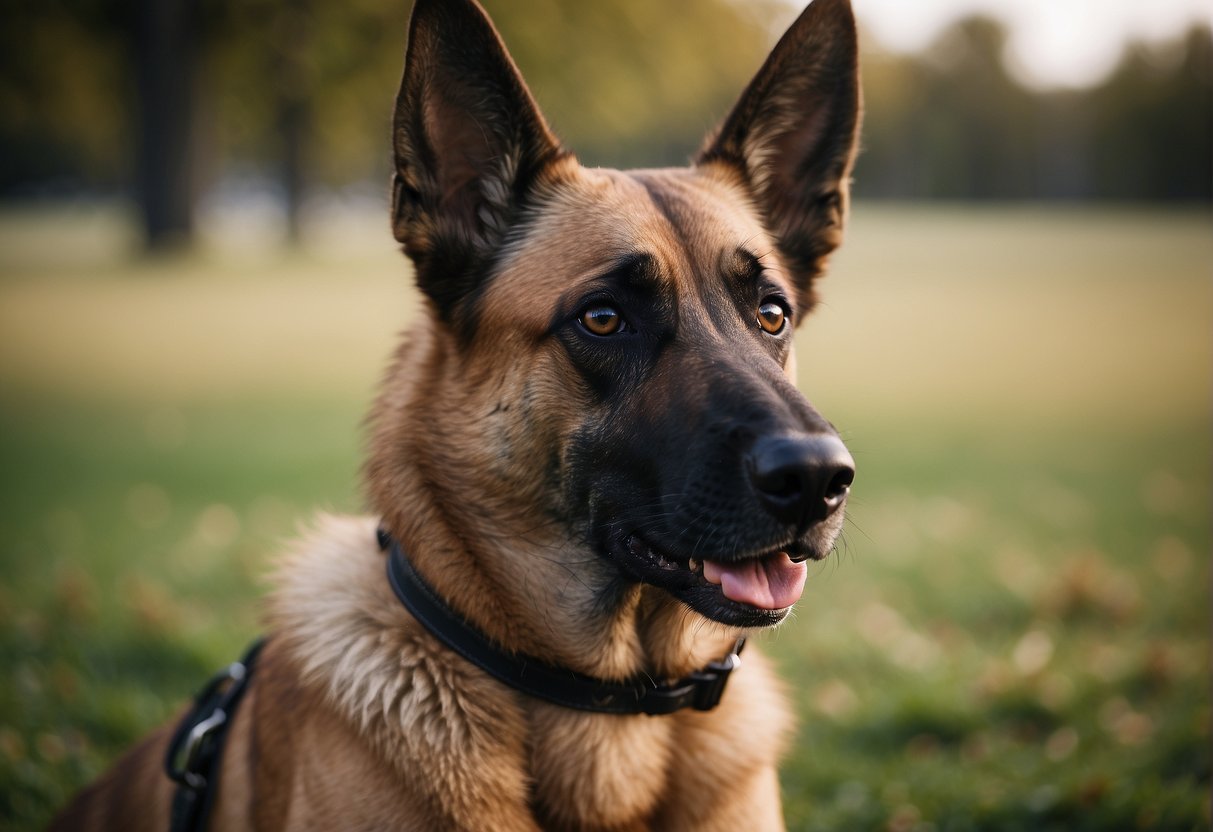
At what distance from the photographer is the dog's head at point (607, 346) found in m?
2.41

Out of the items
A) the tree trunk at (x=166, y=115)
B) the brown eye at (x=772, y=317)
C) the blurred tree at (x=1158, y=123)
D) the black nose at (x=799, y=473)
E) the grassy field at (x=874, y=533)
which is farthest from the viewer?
the blurred tree at (x=1158, y=123)

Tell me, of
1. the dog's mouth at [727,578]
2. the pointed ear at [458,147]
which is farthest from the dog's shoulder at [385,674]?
the pointed ear at [458,147]

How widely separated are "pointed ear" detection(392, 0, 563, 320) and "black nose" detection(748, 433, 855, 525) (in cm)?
111

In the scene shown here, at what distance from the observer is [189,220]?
24062mm

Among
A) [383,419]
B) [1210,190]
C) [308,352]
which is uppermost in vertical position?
[1210,190]

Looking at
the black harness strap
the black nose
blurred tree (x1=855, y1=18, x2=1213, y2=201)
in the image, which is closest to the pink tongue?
the black nose

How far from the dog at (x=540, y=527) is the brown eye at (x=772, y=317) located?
14 mm

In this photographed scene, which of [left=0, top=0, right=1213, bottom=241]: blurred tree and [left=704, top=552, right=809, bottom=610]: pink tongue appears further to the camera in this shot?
[left=0, top=0, right=1213, bottom=241]: blurred tree

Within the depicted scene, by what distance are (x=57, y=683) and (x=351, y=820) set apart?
2.91 metres

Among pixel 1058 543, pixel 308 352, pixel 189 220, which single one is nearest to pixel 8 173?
pixel 189 220

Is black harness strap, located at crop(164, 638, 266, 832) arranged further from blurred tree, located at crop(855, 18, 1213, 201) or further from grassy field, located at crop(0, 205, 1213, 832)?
blurred tree, located at crop(855, 18, 1213, 201)

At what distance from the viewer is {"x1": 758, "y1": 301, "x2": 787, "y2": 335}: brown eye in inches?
117

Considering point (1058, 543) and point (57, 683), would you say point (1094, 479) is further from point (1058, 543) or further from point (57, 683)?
point (57, 683)

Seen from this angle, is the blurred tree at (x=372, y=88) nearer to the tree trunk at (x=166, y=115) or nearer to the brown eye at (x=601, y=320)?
the tree trunk at (x=166, y=115)
